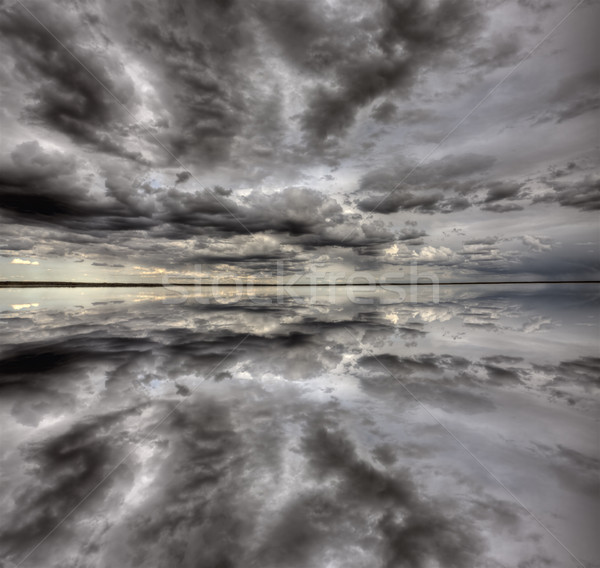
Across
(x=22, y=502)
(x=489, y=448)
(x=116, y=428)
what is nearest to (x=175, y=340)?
(x=116, y=428)

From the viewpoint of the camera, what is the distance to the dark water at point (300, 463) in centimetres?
362

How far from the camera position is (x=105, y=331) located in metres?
19.0

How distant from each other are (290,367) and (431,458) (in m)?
6.35

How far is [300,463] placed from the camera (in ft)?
17.3

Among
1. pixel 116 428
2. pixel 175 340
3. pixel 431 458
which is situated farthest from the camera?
pixel 175 340

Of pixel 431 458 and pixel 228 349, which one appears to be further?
pixel 228 349

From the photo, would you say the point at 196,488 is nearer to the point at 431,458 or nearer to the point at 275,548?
the point at 275,548

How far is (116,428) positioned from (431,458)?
6551 mm

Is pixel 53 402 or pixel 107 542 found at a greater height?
pixel 107 542

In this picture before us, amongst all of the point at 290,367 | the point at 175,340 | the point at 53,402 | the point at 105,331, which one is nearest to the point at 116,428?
the point at 53,402

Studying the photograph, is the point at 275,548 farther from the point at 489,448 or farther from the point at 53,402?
the point at 53,402

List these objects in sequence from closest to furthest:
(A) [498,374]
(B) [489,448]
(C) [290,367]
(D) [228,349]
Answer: (B) [489,448], (A) [498,374], (C) [290,367], (D) [228,349]

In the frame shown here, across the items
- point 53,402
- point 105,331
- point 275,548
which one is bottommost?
point 105,331

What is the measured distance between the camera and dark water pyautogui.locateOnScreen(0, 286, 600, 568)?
3617mm
